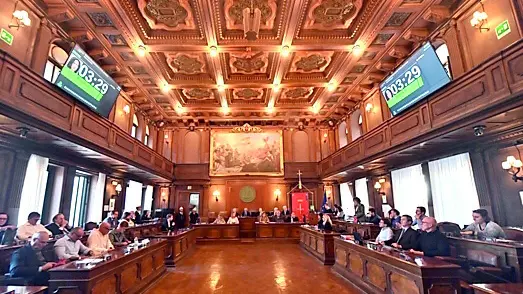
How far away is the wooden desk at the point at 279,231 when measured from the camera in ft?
38.7

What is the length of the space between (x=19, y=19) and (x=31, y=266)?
4.50 meters

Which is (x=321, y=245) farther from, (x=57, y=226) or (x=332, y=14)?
(x=57, y=226)

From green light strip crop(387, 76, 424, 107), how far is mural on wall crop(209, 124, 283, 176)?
311 inches

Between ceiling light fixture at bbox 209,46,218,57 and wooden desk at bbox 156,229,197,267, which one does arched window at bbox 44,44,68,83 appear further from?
wooden desk at bbox 156,229,197,267

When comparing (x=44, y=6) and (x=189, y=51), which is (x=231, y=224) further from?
(x=44, y=6)

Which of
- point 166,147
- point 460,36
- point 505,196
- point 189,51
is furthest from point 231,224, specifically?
point 460,36

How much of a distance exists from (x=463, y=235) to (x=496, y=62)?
135 inches

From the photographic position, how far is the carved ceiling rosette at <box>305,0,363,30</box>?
6496 mm

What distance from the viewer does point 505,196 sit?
19.0 feet

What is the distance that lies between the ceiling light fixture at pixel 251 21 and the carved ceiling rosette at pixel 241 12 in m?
0.21

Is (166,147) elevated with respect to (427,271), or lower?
elevated

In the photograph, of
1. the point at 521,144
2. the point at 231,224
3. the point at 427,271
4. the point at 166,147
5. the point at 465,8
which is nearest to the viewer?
the point at 427,271

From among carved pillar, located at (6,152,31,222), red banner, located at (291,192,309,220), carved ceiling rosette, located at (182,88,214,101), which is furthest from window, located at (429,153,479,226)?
carved pillar, located at (6,152,31,222)

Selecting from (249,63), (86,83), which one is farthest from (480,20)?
(86,83)
